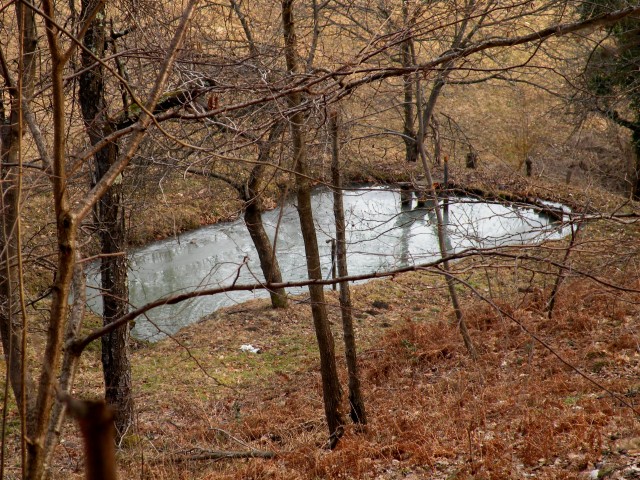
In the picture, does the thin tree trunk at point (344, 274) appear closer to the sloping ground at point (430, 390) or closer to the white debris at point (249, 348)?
the sloping ground at point (430, 390)

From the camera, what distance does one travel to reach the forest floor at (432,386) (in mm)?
5094

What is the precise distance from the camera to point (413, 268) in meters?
2.70

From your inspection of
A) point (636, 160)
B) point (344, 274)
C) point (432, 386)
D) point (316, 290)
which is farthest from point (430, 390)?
point (636, 160)

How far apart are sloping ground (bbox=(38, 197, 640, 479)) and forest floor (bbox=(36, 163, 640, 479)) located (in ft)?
0.08

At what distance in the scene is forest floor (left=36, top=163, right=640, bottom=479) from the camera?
509 centimetres

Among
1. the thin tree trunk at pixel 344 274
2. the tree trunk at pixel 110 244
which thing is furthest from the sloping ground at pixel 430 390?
the tree trunk at pixel 110 244

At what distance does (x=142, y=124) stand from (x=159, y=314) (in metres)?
11.8

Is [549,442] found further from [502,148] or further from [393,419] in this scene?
[502,148]

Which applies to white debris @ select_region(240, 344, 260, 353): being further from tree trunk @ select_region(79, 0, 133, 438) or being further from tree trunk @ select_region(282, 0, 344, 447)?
tree trunk @ select_region(282, 0, 344, 447)

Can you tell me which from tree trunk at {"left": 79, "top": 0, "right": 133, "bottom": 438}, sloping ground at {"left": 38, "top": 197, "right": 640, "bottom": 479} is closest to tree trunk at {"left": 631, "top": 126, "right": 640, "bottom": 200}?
sloping ground at {"left": 38, "top": 197, "right": 640, "bottom": 479}

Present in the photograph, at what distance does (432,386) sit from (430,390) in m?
0.14

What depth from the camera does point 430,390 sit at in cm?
824

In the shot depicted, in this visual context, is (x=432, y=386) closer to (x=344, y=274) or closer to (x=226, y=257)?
(x=344, y=274)

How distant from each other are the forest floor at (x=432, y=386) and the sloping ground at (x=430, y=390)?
1.0 inches
